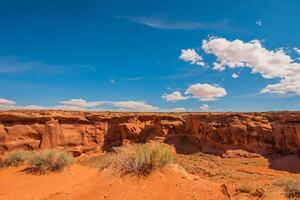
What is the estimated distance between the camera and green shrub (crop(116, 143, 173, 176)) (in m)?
7.57

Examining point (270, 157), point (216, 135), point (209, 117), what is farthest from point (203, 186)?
point (209, 117)

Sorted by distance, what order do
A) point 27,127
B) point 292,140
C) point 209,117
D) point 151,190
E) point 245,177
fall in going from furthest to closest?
1. point 209,117
2. point 27,127
3. point 292,140
4. point 245,177
5. point 151,190

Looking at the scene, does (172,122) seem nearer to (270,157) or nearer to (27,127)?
(270,157)

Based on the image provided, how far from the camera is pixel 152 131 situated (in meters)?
27.0

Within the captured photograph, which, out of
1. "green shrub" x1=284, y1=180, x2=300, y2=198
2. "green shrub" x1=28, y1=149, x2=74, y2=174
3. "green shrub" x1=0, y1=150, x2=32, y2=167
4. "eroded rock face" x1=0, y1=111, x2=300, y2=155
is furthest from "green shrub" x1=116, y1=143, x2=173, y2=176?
"eroded rock face" x1=0, y1=111, x2=300, y2=155

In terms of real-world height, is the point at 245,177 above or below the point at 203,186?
below

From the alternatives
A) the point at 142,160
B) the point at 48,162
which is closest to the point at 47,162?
the point at 48,162

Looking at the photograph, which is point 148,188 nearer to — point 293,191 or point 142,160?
point 142,160

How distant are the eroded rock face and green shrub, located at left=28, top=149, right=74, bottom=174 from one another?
6.25 metres

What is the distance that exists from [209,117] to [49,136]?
42.9 feet

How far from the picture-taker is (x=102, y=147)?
26.3 m

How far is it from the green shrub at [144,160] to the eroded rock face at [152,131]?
48.5 feet

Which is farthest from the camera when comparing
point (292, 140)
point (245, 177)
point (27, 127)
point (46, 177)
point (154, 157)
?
point (27, 127)

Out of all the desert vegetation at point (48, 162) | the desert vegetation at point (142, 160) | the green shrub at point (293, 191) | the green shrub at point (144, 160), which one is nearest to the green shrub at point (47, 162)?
the desert vegetation at point (48, 162)
